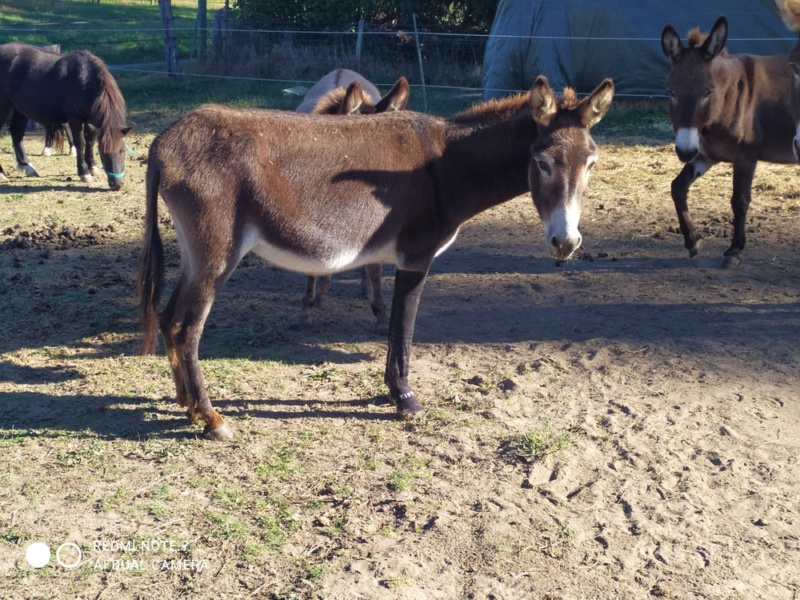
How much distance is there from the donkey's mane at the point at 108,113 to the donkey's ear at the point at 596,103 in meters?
7.07

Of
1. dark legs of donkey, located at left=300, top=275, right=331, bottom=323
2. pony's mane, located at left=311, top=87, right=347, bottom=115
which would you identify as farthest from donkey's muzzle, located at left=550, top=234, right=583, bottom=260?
pony's mane, located at left=311, top=87, right=347, bottom=115

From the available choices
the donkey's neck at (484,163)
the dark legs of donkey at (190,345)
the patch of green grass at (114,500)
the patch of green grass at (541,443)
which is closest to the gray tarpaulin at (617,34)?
the donkey's neck at (484,163)

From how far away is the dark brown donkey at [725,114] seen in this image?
652 centimetres

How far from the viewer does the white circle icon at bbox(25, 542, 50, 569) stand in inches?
127

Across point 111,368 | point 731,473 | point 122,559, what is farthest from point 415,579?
point 111,368

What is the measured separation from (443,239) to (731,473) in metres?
1.90

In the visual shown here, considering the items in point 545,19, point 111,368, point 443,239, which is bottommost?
point 111,368

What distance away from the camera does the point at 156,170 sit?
4.12 meters

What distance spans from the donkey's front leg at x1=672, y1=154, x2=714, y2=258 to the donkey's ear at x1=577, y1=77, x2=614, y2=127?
3.18 m

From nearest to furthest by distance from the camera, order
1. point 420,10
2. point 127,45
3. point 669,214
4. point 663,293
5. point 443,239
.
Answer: point 443,239 → point 663,293 → point 669,214 → point 420,10 → point 127,45

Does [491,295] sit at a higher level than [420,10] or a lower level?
lower

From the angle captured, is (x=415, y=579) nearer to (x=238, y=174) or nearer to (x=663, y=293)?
(x=238, y=174)

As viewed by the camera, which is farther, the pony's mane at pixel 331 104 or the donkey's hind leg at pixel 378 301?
the pony's mane at pixel 331 104

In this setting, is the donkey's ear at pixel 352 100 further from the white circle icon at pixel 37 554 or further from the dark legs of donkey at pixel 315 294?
the white circle icon at pixel 37 554
